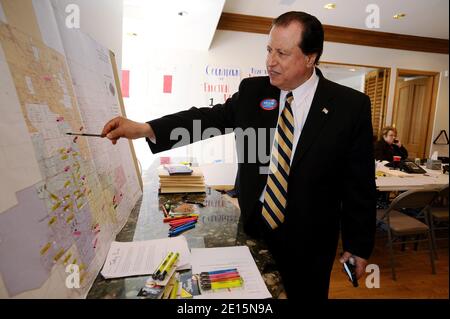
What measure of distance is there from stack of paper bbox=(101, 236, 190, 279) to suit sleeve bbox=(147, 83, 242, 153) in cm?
37

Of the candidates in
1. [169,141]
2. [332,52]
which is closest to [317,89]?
[169,141]

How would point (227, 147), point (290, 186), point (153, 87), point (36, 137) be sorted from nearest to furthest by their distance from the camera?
1. point (36, 137)
2. point (290, 186)
3. point (153, 87)
4. point (227, 147)

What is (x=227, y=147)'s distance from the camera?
4.62m

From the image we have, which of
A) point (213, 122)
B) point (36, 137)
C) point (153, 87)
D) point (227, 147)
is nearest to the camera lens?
point (36, 137)

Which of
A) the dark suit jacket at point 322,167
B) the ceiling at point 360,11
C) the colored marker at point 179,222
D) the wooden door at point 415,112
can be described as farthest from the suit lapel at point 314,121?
the wooden door at point 415,112

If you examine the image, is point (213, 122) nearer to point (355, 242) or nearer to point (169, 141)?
point (169, 141)

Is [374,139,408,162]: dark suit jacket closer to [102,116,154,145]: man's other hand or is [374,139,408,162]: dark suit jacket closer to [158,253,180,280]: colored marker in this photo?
[102,116,154,145]: man's other hand

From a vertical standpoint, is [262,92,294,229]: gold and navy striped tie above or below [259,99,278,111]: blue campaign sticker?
below

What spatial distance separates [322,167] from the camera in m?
1.02

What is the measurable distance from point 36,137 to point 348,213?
110 centimetres

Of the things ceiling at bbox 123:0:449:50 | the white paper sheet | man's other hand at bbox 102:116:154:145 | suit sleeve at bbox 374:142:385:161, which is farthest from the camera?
suit sleeve at bbox 374:142:385:161

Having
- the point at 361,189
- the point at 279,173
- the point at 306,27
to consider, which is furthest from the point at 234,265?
the point at 306,27

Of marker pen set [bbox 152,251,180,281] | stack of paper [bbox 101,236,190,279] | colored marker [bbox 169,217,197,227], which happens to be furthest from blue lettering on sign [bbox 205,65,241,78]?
marker pen set [bbox 152,251,180,281]

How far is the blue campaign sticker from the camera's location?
3.68ft
